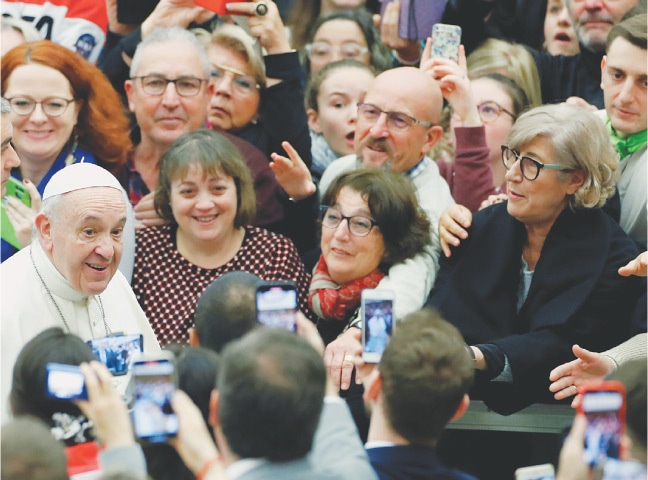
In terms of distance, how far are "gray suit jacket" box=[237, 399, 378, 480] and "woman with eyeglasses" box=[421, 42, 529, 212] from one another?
6.95 ft

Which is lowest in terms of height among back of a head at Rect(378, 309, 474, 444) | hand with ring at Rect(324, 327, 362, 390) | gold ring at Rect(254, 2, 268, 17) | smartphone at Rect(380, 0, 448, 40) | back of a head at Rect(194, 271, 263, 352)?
hand with ring at Rect(324, 327, 362, 390)

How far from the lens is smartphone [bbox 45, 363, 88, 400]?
3037mm

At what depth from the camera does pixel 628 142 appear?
17.0 ft

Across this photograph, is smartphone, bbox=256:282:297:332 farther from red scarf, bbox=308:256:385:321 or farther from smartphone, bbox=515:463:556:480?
red scarf, bbox=308:256:385:321

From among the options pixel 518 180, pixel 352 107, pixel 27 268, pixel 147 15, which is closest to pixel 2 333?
pixel 27 268

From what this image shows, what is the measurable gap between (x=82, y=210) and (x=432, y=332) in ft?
5.29

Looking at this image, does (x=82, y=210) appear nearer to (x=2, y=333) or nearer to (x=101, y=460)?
(x=2, y=333)

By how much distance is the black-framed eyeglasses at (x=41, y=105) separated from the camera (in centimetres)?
540

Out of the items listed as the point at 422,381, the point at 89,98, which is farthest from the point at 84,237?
the point at 422,381

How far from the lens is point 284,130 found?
5797 millimetres

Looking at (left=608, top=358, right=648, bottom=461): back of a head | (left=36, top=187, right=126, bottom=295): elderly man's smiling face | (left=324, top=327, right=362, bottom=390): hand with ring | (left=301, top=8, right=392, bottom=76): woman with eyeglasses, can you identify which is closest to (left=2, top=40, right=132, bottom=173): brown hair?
(left=36, top=187, right=126, bottom=295): elderly man's smiling face

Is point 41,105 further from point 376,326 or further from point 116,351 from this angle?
point 376,326

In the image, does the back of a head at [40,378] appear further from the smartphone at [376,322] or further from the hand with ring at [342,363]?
the hand with ring at [342,363]

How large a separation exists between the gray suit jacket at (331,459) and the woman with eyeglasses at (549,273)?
52.3 inches
